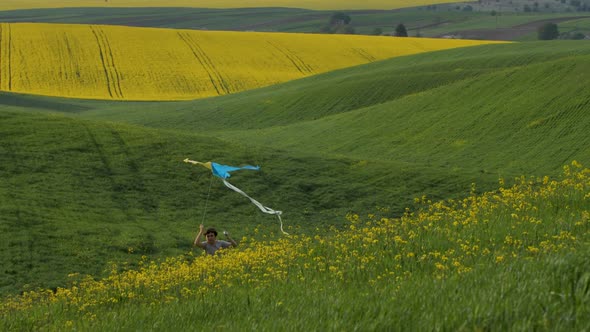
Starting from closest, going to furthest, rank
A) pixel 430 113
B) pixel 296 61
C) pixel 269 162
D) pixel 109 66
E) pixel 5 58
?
pixel 269 162 < pixel 430 113 < pixel 5 58 < pixel 109 66 < pixel 296 61

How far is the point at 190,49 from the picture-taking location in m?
110

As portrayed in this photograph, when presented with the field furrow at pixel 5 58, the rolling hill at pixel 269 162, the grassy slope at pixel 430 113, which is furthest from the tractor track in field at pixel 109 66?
the rolling hill at pixel 269 162

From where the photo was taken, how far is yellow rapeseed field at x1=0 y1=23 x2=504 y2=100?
301 ft

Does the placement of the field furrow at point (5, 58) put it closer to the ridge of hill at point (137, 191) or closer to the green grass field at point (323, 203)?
the green grass field at point (323, 203)

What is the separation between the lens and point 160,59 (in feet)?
338

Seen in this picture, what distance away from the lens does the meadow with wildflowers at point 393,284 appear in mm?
7121

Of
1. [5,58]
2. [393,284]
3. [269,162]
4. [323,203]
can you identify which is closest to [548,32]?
[5,58]

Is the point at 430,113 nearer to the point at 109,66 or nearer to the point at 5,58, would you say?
the point at 109,66

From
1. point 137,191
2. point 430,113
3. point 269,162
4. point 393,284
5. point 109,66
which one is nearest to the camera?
point 393,284

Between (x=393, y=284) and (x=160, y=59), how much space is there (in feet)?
314

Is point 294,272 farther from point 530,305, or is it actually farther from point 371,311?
point 530,305

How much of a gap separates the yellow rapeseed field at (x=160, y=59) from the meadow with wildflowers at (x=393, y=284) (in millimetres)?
77388

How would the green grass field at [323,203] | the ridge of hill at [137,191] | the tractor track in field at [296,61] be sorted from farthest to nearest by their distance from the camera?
the tractor track in field at [296,61], the ridge of hill at [137,191], the green grass field at [323,203]

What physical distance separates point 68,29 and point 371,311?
11270cm
